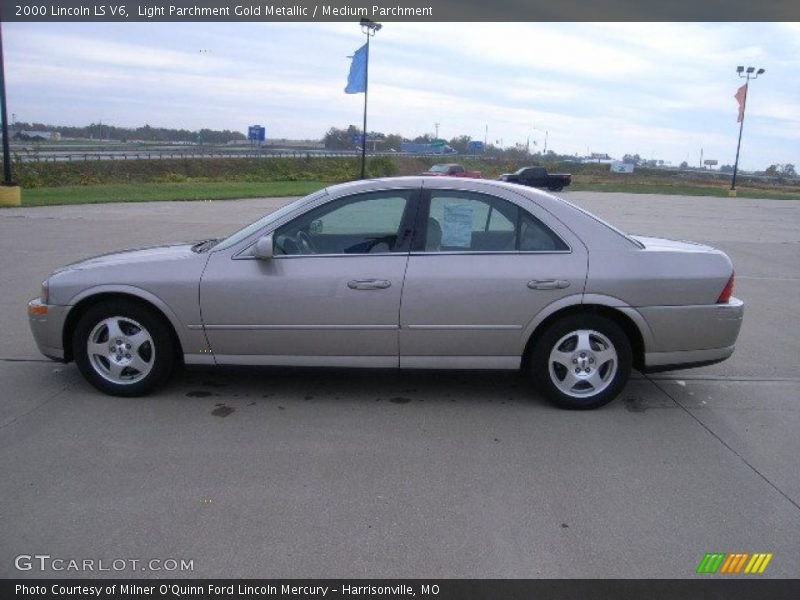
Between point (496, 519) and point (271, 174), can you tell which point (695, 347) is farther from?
point (271, 174)

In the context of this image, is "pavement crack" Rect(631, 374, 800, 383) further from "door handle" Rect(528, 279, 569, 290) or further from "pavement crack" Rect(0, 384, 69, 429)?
"pavement crack" Rect(0, 384, 69, 429)

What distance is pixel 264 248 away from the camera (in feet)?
15.0

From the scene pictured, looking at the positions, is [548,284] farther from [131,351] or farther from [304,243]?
[131,351]

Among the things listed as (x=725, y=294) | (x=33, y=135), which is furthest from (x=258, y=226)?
(x=33, y=135)

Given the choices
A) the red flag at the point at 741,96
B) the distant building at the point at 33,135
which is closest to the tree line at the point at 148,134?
the distant building at the point at 33,135

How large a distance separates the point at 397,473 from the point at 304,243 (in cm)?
183

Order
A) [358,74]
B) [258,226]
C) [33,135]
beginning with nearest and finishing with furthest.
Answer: [258,226]
[358,74]
[33,135]

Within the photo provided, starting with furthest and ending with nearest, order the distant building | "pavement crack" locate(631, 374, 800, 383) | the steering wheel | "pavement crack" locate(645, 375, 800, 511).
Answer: the distant building
"pavement crack" locate(631, 374, 800, 383)
the steering wheel
"pavement crack" locate(645, 375, 800, 511)

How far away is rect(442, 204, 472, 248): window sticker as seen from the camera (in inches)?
188

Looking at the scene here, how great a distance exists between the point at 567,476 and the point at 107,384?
315cm

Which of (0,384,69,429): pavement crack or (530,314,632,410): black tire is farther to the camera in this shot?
(530,314,632,410): black tire

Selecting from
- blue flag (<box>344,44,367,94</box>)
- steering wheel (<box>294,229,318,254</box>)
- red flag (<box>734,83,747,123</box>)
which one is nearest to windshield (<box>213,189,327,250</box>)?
steering wheel (<box>294,229,318,254</box>)

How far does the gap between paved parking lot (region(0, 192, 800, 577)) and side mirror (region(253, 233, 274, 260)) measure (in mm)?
1042

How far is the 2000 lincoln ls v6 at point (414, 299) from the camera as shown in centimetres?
462
